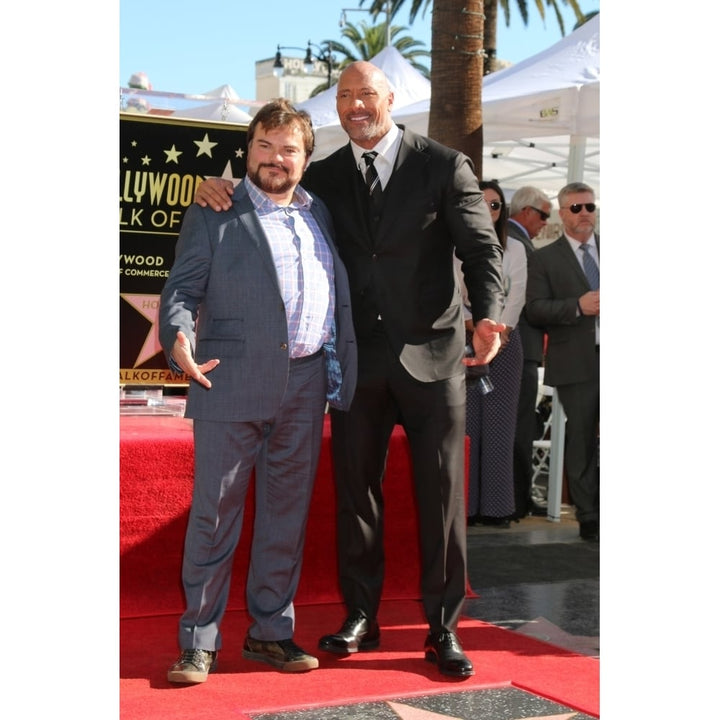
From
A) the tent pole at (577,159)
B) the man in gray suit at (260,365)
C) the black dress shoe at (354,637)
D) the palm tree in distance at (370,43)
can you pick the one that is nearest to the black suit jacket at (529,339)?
the tent pole at (577,159)

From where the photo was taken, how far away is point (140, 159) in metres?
6.12

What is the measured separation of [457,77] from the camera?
900 centimetres

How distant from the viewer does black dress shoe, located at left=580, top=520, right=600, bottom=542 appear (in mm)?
7496

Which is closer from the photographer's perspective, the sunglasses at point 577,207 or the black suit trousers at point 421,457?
the black suit trousers at point 421,457

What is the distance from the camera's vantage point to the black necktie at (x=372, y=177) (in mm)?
4477

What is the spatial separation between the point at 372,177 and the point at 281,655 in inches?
67.3

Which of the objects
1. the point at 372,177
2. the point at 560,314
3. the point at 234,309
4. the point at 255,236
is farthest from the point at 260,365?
the point at 560,314

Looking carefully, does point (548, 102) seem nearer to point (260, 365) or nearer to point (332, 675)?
point (260, 365)

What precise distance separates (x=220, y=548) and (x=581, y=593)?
2318 millimetres

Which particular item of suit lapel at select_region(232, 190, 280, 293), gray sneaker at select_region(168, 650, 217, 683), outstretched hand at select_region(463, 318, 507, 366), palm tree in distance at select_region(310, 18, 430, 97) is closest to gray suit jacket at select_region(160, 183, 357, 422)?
suit lapel at select_region(232, 190, 280, 293)

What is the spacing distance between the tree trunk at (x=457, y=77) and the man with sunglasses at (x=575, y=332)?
1.53 m

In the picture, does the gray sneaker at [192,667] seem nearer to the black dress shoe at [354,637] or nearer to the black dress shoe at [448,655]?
the black dress shoe at [354,637]

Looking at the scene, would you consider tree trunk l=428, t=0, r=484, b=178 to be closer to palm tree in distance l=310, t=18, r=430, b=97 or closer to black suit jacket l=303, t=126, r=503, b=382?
black suit jacket l=303, t=126, r=503, b=382

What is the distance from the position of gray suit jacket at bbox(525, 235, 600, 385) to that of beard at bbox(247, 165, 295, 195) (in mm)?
3356
